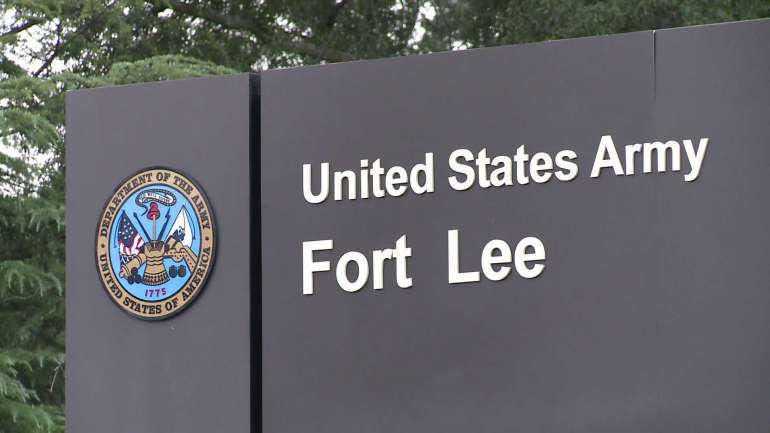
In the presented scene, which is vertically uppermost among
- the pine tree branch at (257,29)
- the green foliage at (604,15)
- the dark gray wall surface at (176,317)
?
the pine tree branch at (257,29)

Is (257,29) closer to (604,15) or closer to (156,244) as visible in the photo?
(604,15)

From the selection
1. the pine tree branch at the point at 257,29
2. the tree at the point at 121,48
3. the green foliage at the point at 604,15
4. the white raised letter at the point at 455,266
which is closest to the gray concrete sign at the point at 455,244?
the white raised letter at the point at 455,266

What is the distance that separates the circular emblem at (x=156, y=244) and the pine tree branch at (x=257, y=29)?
30.0 feet

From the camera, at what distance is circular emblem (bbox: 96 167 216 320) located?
471 centimetres

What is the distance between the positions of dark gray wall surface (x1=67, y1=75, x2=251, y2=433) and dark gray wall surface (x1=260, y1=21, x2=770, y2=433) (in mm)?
101

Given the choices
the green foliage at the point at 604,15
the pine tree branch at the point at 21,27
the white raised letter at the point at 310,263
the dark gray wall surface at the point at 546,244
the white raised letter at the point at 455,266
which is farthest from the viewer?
the pine tree branch at the point at 21,27

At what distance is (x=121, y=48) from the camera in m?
13.0

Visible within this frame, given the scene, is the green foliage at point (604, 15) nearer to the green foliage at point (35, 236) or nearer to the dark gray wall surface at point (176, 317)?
the green foliage at point (35, 236)

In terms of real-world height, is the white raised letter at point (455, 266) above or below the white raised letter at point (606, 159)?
below

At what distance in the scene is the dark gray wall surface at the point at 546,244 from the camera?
4.11m

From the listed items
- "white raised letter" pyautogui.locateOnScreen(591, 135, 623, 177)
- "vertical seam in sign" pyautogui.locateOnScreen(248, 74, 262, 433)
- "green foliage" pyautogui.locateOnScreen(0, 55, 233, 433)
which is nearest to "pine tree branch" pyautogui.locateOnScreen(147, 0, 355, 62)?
"green foliage" pyautogui.locateOnScreen(0, 55, 233, 433)

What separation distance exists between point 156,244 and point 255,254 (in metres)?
0.30

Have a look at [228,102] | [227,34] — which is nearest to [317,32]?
[227,34]

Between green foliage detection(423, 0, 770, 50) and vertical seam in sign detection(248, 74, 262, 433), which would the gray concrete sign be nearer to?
vertical seam in sign detection(248, 74, 262, 433)
